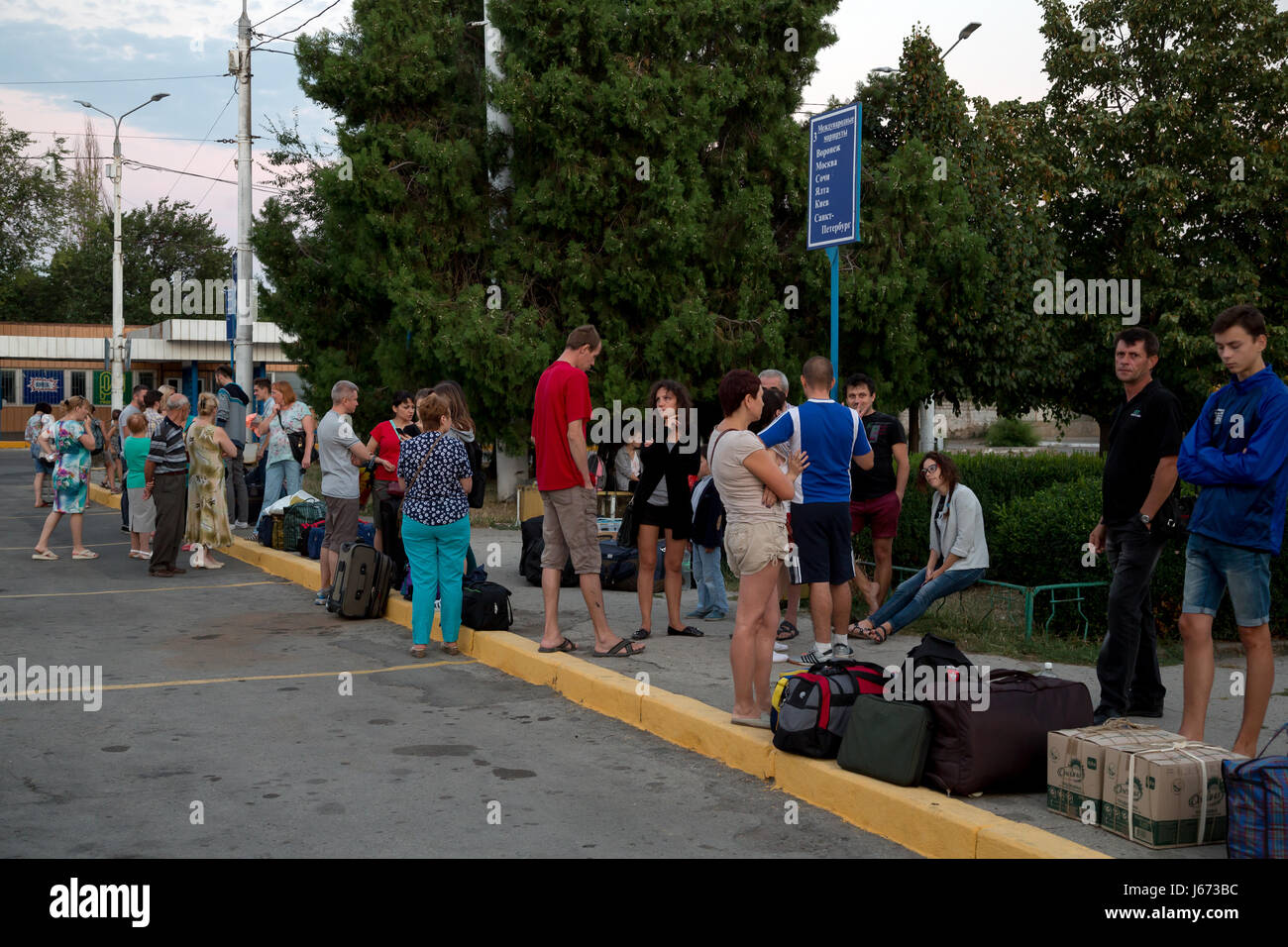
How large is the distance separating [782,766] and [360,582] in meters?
5.54

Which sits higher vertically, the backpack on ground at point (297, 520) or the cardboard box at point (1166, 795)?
the backpack on ground at point (297, 520)

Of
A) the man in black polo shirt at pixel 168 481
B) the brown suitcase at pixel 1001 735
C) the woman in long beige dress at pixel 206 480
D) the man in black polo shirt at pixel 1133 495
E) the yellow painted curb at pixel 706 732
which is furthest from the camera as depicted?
the woman in long beige dress at pixel 206 480

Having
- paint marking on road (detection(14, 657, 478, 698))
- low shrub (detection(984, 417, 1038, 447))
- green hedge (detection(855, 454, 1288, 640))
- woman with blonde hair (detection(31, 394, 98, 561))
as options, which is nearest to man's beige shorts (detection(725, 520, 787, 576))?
green hedge (detection(855, 454, 1288, 640))

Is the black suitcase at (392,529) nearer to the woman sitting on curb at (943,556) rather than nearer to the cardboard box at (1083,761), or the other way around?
the woman sitting on curb at (943,556)

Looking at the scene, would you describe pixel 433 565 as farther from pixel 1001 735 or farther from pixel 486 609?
pixel 1001 735

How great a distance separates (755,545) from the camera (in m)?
6.21

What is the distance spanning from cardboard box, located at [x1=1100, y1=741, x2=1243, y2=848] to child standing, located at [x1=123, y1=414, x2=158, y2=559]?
11.9 m

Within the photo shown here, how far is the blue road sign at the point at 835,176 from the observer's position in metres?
9.81

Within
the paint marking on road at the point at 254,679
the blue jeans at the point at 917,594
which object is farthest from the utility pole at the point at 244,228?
the blue jeans at the point at 917,594

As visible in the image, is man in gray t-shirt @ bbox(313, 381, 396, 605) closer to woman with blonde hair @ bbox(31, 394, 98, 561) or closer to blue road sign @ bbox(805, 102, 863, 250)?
blue road sign @ bbox(805, 102, 863, 250)

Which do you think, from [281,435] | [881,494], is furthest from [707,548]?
[281,435]

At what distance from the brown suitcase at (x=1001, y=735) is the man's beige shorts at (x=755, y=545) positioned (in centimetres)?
127

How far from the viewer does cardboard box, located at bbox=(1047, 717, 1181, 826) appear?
4746mm

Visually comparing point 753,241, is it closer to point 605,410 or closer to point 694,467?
point 605,410
